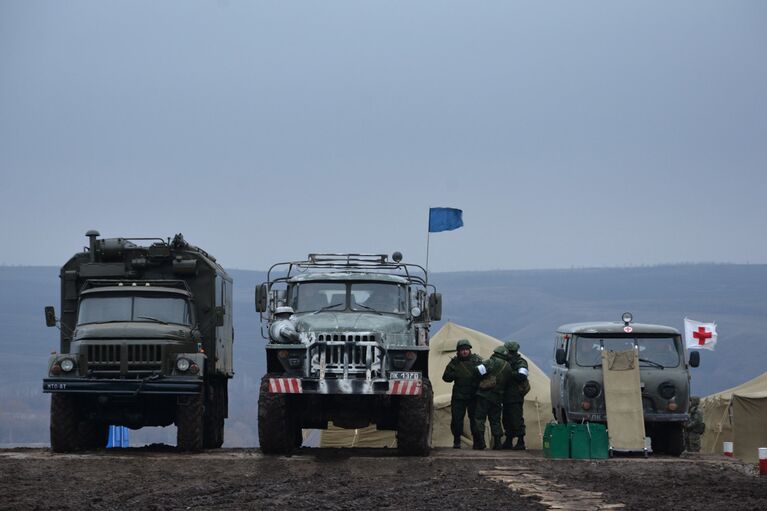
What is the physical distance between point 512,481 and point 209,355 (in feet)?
26.6

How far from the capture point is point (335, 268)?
2264 cm

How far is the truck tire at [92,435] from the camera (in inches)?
904

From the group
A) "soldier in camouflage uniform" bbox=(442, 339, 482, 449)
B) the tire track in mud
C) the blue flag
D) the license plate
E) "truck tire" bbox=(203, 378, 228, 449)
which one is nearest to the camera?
the tire track in mud

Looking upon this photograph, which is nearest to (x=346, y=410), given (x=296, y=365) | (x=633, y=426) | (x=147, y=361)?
(x=296, y=365)

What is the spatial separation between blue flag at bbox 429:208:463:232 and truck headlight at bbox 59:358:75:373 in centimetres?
1017

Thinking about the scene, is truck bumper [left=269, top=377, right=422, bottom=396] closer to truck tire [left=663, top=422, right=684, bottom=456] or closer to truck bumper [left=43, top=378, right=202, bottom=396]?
truck bumper [left=43, top=378, right=202, bottom=396]

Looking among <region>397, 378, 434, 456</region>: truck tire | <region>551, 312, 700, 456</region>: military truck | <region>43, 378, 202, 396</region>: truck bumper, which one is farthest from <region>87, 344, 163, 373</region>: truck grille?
<region>551, 312, 700, 456</region>: military truck

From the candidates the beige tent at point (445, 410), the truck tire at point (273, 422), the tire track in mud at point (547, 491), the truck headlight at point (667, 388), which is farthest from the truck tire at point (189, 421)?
the beige tent at point (445, 410)

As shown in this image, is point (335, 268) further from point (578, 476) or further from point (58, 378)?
point (578, 476)

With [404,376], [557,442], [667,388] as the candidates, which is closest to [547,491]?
[404,376]

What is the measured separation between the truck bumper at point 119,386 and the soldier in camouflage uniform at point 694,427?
40.4 ft

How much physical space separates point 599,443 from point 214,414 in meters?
7.02

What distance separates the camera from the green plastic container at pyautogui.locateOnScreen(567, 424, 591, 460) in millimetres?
21516

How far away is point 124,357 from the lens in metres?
21.3
